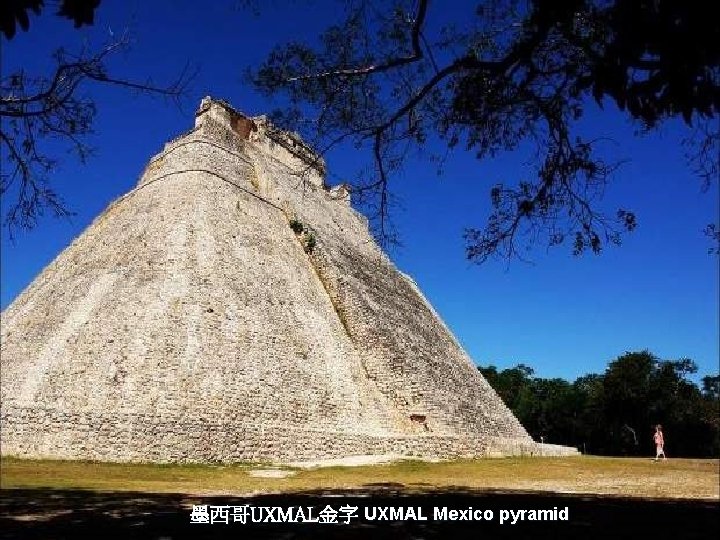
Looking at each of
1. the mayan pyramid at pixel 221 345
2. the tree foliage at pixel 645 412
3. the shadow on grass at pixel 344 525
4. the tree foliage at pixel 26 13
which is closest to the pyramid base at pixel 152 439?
the mayan pyramid at pixel 221 345

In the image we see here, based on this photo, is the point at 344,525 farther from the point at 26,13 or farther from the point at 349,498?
the point at 26,13

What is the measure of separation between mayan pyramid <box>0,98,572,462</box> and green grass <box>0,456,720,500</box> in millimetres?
1030

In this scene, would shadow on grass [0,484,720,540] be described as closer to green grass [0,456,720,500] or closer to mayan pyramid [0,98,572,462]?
green grass [0,456,720,500]

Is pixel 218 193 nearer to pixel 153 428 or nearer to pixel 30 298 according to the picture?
pixel 30 298

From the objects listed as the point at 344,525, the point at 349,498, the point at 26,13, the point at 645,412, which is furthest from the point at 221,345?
the point at 645,412

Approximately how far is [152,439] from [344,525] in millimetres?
8122

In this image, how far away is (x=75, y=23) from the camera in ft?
13.0

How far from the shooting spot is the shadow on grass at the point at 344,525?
571cm

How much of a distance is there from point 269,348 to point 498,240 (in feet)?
31.9

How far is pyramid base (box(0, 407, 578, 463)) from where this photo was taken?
1278 cm

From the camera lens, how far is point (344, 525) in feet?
20.3

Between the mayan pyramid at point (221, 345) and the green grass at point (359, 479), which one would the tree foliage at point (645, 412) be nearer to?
the mayan pyramid at point (221, 345)

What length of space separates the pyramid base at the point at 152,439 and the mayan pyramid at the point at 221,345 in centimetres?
3

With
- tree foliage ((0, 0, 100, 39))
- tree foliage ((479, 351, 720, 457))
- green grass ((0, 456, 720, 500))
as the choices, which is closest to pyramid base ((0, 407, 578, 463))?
green grass ((0, 456, 720, 500))
